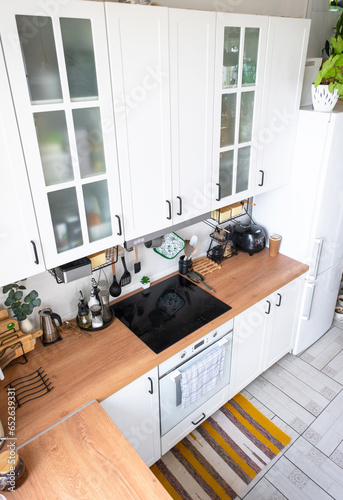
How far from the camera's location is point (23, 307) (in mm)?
1777

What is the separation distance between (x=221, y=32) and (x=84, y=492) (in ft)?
6.45

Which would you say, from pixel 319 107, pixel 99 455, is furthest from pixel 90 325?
pixel 319 107

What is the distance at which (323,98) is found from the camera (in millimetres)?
2256

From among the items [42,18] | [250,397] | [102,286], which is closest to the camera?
[42,18]

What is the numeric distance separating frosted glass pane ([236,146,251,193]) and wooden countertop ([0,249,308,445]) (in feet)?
2.10

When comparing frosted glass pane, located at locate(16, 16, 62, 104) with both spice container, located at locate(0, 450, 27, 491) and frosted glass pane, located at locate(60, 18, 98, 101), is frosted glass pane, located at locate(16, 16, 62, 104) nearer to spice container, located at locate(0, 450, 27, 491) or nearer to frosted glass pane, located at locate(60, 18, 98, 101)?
frosted glass pane, located at locate(60, 18, 98, 101)

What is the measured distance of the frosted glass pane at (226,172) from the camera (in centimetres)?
207

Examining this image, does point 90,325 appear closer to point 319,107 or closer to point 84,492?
point 84,492

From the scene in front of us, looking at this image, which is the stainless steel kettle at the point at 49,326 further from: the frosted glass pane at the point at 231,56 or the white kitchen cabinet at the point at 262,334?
the frosted glass pane at the point at 231,56

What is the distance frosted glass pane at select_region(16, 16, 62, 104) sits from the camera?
123 cm

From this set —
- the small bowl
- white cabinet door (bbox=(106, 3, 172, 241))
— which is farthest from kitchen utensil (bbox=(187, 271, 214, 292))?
the small bowl

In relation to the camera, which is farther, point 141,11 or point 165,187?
point 165,187

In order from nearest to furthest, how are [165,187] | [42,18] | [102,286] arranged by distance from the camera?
[42,18] → [165,187] → [102,286]

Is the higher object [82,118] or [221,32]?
[221,32]
